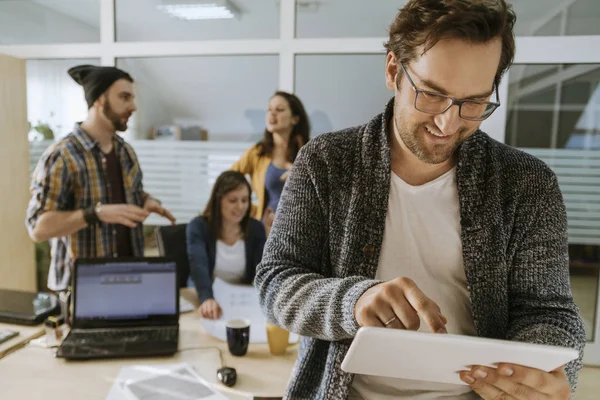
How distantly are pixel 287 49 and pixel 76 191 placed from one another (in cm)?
164

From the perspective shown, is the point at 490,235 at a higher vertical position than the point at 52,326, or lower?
higher

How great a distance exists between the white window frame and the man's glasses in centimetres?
173

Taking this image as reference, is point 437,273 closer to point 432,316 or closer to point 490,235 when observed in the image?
point 490,235

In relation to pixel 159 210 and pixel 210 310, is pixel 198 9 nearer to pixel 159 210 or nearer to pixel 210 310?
pixel 159 210

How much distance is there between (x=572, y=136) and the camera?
285 centimetres

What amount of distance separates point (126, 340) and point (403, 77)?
1.23 metres

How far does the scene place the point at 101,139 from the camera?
2.44 m

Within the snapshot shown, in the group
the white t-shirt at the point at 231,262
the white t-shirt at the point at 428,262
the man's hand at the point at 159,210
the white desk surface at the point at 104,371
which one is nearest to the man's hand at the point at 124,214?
the man's hand at the point at 159,210

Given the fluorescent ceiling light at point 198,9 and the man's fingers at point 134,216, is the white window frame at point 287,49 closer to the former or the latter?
the fluorescent ceiling light at point 198,9

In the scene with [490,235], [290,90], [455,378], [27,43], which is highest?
[27,43]

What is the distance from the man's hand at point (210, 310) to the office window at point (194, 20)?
2048mm

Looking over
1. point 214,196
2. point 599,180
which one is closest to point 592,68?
point 599,180

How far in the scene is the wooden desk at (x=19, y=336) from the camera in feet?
5.11

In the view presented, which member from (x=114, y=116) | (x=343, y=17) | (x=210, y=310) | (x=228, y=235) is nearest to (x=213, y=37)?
(x=343, y=17)
